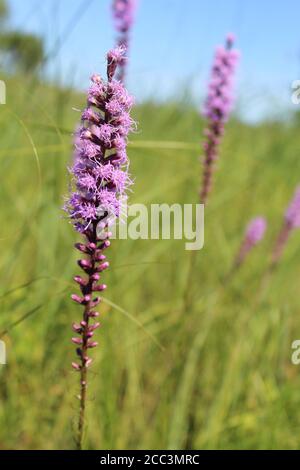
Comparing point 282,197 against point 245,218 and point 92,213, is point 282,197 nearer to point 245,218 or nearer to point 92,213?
point 245,218

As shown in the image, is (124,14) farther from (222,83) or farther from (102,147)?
(102,147)

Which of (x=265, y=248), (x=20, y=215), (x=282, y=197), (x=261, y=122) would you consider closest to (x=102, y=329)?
(x=20, y=215)

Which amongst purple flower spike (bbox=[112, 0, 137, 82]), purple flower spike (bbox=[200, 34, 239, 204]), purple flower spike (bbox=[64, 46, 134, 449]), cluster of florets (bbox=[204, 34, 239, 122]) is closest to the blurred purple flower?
purple flower spike (bbox=[200, 34, 239, 204])

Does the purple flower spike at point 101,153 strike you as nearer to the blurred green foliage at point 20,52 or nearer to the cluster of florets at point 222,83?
the cluster of florets at point 222,83

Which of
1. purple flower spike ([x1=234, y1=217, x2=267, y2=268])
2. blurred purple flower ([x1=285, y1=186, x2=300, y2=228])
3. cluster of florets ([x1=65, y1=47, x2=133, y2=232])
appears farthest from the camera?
blurred purple flower ([x1=285, y1=186, x2=300, y2=228])

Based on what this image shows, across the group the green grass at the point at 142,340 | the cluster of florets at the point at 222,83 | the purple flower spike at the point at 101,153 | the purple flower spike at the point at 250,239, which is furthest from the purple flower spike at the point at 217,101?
the purple flower spike at the point at 101,153

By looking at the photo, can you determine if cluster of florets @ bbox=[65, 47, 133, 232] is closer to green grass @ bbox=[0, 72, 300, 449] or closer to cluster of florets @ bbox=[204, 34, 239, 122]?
green grass @ bbox=[0, 72, 300, 449]
